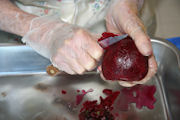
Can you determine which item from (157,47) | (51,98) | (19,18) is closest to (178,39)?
(157,47)

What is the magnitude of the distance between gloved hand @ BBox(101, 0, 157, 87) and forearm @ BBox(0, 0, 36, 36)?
0.49 m

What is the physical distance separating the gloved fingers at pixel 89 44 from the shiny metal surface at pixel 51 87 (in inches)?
14.0

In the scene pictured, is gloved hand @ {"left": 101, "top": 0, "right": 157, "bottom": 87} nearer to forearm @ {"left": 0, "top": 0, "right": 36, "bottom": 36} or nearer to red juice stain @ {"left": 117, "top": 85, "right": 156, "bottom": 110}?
red juice stain @ {"left": 117, "top": 85, "right": 156, "bottom": 110}

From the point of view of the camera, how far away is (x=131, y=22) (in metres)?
1.00

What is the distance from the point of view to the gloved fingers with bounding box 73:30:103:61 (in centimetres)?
91

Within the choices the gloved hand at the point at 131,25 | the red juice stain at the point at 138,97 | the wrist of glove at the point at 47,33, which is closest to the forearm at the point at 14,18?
the wrist of glove at the point at 47,33

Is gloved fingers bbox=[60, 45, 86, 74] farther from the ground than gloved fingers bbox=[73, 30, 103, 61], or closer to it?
closer to it

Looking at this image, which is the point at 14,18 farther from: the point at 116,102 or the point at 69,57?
the point at 116,102

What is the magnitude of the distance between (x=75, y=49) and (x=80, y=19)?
49 cm

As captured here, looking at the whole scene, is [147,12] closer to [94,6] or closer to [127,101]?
[94,6]

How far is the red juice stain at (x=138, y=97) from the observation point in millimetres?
1131

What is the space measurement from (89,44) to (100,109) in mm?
401

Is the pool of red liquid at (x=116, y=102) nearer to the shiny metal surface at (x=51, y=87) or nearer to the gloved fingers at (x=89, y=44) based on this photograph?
the shiny metal surface at (x=51, y=87)

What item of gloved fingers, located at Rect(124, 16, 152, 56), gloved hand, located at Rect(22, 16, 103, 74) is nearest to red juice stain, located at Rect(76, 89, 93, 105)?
gloved hand, located at Rect(22, 16, 103, 74)
